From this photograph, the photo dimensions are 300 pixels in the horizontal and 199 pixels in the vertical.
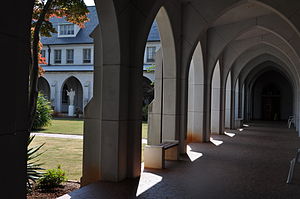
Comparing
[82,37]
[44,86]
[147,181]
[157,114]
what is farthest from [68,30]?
[147,181]

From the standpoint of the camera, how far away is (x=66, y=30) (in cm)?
3619

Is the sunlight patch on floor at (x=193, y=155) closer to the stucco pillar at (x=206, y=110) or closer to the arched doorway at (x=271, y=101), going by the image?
the stucco pillar at (x=206, y=110)

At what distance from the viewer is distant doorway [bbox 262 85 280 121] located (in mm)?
37219

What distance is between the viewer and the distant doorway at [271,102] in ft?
122

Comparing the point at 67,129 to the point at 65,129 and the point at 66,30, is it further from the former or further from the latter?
the point at 66,30

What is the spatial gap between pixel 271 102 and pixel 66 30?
25.2 meters

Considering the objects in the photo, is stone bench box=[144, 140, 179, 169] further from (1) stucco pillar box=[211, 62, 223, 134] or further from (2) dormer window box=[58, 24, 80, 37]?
(2) dormer window box=[58, 24, 80, 37]

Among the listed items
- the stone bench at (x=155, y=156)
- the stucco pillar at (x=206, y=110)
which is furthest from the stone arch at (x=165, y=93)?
the stucco pillar at (x=206, y=110)

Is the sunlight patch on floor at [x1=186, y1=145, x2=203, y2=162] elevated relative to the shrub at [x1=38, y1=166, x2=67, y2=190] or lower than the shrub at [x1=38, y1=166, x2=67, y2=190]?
elevated

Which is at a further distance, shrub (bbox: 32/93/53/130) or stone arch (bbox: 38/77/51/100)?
stone arch (bbox: 38/77/51/100)

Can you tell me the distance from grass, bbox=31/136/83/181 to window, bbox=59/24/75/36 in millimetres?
24057

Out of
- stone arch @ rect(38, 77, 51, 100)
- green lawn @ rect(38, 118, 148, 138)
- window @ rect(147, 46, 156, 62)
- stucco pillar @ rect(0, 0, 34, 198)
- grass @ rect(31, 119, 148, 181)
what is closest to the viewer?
stucco pillar @ rect(0, 0, 34, 198)

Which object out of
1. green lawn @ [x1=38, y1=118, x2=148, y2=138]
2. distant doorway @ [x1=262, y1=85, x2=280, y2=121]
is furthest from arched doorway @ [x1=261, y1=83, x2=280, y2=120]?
green lawn @ [x1=38, y1=118, x2=148, y2=138]

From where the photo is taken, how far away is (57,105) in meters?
35.1
